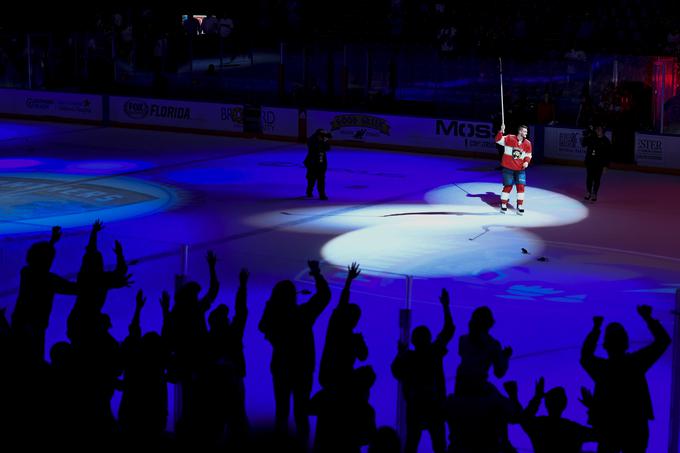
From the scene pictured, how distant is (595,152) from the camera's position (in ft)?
67.3

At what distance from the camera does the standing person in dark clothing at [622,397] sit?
7164 millimetres

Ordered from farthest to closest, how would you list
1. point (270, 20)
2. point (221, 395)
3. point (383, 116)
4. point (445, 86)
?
1. point (270, 20)
2. point (445, 86)
3. point (383, 116)
4. point (221, 395)

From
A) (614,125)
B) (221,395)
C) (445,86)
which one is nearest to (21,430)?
(221,395)

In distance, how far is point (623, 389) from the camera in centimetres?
718

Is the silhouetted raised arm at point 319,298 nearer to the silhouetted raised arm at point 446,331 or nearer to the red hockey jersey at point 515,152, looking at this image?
the silhouetted raised arm at point 446,331

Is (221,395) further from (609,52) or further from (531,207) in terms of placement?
(609,52)

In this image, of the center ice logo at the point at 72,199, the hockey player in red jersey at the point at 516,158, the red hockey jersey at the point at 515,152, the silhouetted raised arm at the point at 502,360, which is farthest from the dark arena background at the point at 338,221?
the red hockey jersey at the point at 515,152

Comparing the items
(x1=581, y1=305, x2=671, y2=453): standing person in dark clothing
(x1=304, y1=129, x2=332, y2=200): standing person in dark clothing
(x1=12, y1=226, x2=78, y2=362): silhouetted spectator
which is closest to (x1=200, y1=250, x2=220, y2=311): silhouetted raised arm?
(x1=12, y1=226, x2=78, y2=362): silhouetted spectator

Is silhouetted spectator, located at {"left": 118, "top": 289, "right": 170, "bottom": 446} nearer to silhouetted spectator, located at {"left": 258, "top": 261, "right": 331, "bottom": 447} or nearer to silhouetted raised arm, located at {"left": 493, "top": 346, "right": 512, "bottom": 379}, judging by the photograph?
silhouetted spectator, located at {"left": 258, "top": 261, "right": 331, "bottom": 447}

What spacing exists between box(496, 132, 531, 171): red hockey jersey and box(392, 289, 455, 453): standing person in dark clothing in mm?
12452

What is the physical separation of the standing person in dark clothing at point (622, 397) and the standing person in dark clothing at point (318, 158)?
13750mm

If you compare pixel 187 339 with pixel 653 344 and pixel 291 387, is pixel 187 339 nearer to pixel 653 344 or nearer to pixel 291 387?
pixel 291 387

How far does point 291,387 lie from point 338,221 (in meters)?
10.9

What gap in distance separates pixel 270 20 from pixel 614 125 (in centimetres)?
1907
